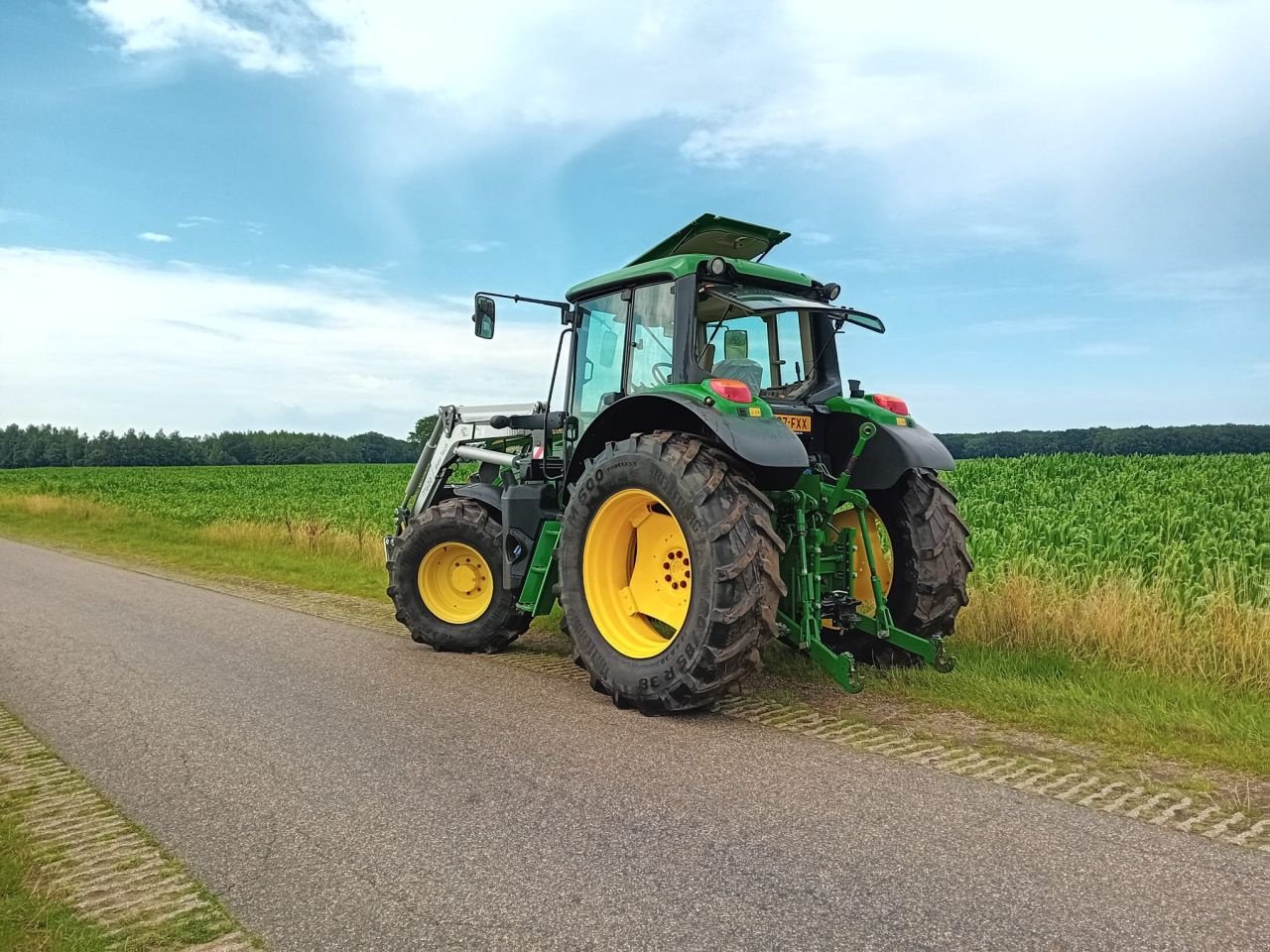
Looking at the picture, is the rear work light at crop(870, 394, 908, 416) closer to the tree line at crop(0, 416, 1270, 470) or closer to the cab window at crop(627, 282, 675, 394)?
the cab window at crop(627, 282, 675, 394)

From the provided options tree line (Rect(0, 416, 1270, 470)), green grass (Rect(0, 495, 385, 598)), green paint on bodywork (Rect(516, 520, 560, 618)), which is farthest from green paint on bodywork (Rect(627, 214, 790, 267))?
tree line (Rect(0, 416, 1270, 470))

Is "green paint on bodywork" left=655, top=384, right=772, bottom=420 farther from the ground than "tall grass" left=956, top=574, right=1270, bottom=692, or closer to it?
farther from the ground

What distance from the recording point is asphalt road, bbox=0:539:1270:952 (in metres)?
2.92

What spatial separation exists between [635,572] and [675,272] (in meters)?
1.85

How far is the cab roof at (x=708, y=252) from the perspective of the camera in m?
6.16

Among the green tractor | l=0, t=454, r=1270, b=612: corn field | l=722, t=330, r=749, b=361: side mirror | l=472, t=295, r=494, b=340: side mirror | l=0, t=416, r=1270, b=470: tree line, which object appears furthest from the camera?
l=0, t=416, r=1270, b=470: tree line

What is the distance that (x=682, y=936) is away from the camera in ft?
9.34

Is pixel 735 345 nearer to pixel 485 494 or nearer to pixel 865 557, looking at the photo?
pixel 865 557

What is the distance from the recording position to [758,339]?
6.43 m

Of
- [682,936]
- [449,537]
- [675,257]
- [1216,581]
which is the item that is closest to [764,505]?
[675,257]

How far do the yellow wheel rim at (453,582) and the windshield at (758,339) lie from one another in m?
2.62

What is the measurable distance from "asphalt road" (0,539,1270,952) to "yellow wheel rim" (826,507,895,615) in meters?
1.74

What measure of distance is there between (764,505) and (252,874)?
300 centimetres

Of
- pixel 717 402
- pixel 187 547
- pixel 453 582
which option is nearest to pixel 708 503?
pixel 717 402
